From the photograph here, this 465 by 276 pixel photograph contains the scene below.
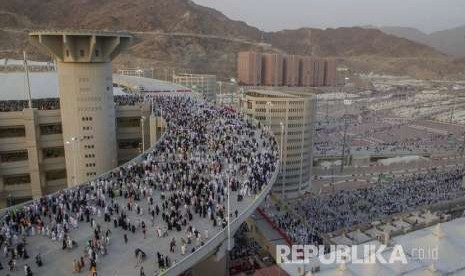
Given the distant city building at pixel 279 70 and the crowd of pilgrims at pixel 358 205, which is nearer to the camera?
the crowd of pilgrims at pixel 358 205

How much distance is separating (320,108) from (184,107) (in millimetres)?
87513

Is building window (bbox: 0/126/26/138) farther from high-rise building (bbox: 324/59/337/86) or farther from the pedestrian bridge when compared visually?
high-rise building (bbox: 324/59/337/86)

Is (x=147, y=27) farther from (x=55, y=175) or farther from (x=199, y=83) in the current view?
(x=55, y=175)

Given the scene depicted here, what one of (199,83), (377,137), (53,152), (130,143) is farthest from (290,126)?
(199,83)

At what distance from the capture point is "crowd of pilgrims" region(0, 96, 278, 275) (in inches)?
647

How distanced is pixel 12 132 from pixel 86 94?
26.4 feet

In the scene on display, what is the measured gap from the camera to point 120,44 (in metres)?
30.4

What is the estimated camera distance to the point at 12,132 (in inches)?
1289

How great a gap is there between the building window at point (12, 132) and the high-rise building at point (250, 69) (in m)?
123

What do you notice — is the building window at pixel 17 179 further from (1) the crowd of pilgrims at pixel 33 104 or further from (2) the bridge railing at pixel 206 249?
(2) the bridge railing at pixel 206 249

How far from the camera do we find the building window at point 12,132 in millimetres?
32531

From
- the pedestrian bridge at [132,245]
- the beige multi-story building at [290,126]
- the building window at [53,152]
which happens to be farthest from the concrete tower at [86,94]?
the beige multi-story building at [290,126]

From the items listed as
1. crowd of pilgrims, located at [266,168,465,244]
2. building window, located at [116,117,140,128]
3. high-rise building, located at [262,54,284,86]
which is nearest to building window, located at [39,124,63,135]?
building window, located at [116,117,140,128]

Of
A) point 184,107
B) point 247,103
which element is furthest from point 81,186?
point 247,103
